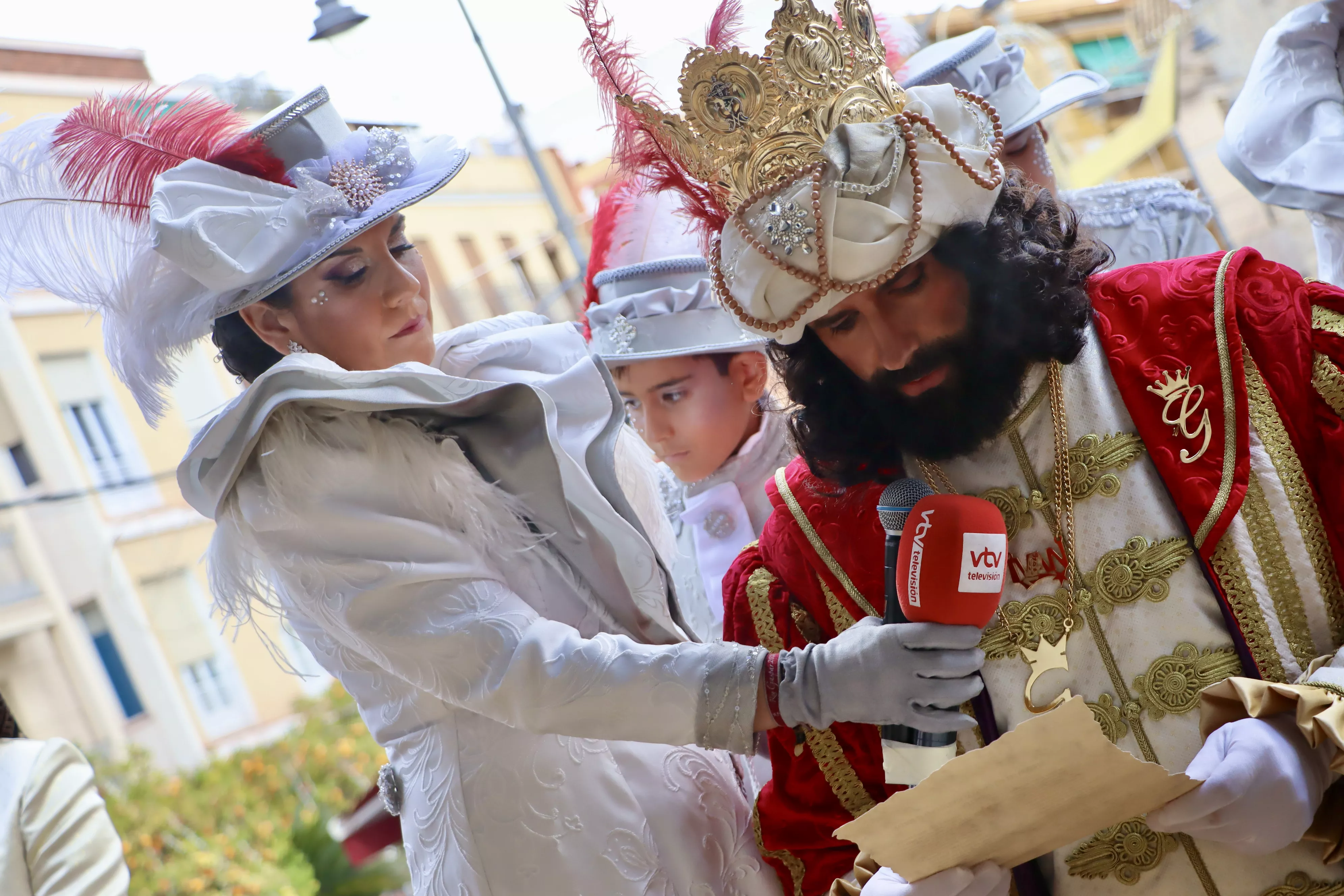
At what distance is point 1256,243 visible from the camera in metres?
6.88

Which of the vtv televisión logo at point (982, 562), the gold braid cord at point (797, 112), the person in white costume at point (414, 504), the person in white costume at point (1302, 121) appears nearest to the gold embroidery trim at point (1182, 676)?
the vtv televisión logo at point (982, 562)

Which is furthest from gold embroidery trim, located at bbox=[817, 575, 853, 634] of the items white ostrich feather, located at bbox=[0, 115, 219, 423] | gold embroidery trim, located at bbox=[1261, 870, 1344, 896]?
white ostrich feather, located at bbox=[0, 115, 219, 423]

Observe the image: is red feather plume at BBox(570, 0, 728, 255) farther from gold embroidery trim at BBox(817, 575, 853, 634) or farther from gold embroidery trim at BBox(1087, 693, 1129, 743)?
gold embroidery trim at BBox(1087, 693, 1129, 743)

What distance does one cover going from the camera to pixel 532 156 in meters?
4.08

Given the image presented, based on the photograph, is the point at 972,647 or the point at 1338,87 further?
the point at 1338,87

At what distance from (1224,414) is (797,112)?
0.82 meters

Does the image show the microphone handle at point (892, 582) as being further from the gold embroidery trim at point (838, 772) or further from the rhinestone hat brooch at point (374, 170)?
the rhinestone hat brooch at point (374, 170)

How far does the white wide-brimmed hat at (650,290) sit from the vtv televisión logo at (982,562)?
4.09 feet

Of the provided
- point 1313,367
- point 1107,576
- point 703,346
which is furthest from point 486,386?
point 1313,367

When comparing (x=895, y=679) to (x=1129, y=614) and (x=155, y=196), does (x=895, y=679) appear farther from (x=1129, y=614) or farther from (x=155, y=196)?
(x=155, y=196)

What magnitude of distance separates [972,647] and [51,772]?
8.45 ft

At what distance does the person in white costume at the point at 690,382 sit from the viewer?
111 inches

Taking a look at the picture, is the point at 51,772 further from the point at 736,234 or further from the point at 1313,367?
the point at 1313,367

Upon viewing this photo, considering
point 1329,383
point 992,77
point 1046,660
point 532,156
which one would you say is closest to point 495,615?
point 1046,660
